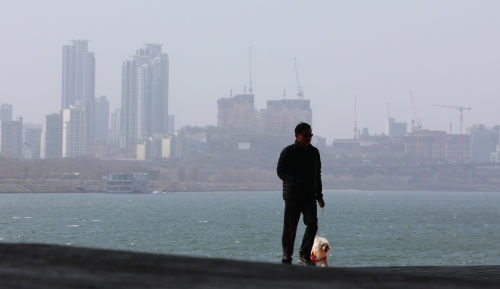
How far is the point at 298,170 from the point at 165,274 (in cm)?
522

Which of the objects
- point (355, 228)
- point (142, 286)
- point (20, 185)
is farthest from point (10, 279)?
point (20, 185)

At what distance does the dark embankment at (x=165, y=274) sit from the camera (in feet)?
2.98

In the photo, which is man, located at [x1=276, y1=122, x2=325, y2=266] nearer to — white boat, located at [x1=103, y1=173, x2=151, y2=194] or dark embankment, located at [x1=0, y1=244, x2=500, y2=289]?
dark embankment, located at [x1=0, y1=244, x2=500, y2=289]

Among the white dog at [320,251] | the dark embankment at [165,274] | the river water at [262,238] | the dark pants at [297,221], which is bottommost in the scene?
the river water at [262,238]

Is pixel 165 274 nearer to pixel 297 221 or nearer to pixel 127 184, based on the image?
pixel 297 221

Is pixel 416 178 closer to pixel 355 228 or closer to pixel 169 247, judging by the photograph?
pixel 355 228

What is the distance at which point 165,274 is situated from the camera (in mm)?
956

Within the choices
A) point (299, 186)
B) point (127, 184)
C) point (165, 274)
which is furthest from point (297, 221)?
point (127, 184)

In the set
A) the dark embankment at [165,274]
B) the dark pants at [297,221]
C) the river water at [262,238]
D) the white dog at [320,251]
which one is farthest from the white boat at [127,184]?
the dark embankment at [165,274]

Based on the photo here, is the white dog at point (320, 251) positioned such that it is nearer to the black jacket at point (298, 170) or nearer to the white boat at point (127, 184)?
the black jacket at point (298, 170)

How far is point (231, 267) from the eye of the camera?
40.3 inches

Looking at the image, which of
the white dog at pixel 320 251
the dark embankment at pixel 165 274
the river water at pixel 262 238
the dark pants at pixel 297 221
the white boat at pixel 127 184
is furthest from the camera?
the white boat at pixel 127 184

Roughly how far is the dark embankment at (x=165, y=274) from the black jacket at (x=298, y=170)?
16.6ft

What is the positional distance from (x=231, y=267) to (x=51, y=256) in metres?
0.23
